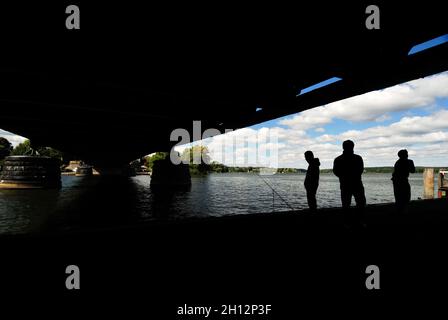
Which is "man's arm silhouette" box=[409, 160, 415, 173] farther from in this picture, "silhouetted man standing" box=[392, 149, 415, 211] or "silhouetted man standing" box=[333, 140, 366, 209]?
"silhouetted man standing" box=[333, 140, 366, 209]

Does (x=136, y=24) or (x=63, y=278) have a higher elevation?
(x=136, y=24)

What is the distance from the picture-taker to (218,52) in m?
5.61

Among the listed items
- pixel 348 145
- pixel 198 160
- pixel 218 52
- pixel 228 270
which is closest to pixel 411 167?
pixel 348 145

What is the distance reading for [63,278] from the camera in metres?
3.52

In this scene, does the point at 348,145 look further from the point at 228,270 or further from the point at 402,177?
the point at 228,270

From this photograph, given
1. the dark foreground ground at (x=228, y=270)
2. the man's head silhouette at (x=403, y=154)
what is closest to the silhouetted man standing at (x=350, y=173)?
the dark foreground ground at (x=228, y=270)

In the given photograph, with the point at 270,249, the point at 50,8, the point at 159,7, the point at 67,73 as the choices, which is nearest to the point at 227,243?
the point at 270,249

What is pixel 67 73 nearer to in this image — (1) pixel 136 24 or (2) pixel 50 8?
(2) pixel 50 8

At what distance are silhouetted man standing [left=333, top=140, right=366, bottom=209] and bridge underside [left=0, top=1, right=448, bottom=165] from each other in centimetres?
143

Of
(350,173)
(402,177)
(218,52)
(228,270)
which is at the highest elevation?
(218,52)

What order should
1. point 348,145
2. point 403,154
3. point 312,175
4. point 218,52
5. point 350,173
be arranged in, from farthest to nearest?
1. point 403,154
2. point 312,175
3. point 348,145
4. point 350,173
5. point 218,52

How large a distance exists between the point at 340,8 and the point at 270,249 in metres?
4.18

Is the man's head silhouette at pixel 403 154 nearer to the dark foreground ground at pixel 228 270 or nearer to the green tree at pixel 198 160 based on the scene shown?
the dark foreground ground at pixel 228 270

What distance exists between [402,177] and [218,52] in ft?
21.4
